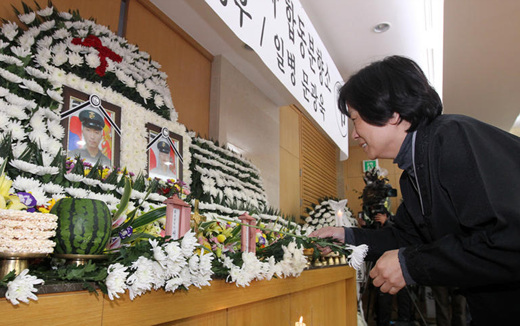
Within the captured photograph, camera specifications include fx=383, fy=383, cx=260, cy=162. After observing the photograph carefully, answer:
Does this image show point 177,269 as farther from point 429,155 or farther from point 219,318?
point 429,155

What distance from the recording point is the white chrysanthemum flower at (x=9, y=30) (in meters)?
1.89

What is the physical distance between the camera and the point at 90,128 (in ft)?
6.95

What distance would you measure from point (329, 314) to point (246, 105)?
2960 mm

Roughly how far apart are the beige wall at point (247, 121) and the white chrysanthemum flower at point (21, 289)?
3319 millimetres

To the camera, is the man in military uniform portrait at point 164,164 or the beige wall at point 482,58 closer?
the man in military uniform portrait at point 164,164

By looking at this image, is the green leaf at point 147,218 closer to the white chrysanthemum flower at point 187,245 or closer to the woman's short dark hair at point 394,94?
the white chrysanthemum flower at point 187,245

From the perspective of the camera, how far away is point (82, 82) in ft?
7.04

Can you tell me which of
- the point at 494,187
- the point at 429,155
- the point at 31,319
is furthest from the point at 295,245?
the point at 31,319

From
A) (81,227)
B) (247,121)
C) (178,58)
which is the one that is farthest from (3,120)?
(247,121)

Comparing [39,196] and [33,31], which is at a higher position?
[33,31]

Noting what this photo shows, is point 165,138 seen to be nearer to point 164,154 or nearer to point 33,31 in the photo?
point 164,154

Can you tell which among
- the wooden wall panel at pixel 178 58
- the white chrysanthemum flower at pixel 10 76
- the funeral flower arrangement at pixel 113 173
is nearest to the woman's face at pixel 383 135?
the funeral flower arrangement at pixel 113 173

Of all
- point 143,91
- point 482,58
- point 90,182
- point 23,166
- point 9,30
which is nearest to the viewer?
point 23,166

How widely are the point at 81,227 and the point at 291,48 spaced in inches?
60.4
